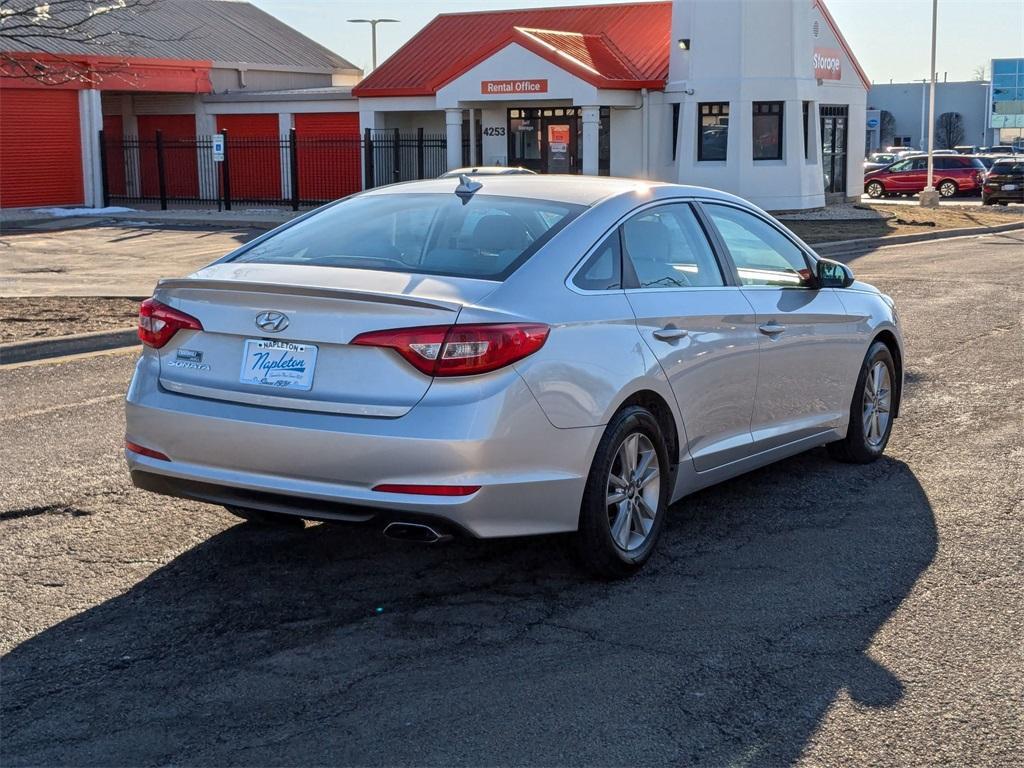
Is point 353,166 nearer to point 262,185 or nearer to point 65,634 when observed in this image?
point 262,185

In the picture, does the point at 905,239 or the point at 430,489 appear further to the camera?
the point at 905,239

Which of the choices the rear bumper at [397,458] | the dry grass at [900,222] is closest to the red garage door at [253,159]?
the dry grass at [900,222]

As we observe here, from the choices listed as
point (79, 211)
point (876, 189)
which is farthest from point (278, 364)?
point (876, 189)

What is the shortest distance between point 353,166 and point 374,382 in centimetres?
3575

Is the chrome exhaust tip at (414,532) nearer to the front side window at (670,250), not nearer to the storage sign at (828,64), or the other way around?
the front side window at (670,250)

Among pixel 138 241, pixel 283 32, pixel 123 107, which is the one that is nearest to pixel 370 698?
pixel 138 241

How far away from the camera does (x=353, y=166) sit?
3978 cm

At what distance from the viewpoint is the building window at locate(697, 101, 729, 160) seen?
34.9 metres

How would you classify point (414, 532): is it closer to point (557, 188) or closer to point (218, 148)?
point (557, 188)

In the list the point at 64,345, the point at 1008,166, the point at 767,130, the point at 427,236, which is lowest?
the point at 64,345

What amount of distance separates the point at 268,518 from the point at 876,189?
152 feet

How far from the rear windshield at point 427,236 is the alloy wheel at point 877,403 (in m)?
2.68

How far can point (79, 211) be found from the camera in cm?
3562

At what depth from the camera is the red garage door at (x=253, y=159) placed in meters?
41.2
